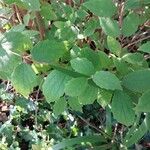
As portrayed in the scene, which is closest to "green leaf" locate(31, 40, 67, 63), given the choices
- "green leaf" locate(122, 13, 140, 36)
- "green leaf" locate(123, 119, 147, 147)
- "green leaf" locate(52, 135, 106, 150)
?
"green leaf" locate(122, 13, 140, 36)

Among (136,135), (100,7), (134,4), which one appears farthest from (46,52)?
(136,135)

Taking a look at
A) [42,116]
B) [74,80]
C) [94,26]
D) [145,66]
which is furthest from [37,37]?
[42,116]

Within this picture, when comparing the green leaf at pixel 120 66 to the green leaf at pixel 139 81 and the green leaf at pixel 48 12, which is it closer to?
the green leaf at pixel 139 81

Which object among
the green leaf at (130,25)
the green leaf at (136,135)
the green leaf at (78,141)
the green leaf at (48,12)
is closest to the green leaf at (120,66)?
the green leaf at (130,25)

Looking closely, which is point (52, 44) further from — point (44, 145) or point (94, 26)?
point (44, 145)

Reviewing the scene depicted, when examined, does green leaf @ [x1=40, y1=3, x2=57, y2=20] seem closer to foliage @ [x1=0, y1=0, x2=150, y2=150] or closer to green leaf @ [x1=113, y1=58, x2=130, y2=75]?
foliage @ [x1=0, y1=0, x2=150, y2=150]

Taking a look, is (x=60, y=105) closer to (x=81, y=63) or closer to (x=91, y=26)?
(x=91, y=26)

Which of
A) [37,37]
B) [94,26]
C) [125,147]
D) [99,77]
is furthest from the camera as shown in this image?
[125,147]
